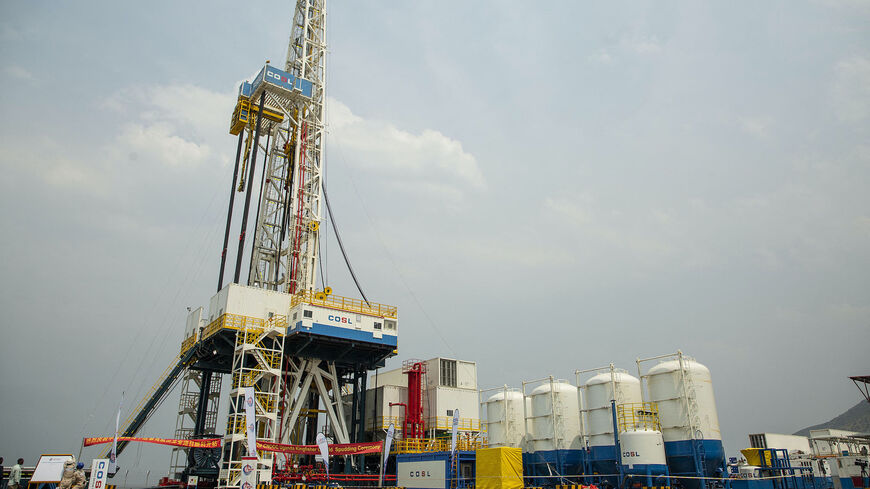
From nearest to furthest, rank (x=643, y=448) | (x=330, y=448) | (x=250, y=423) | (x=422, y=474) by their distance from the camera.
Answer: (x=250, y=423) → (x=643, y=448) → (x=422, y=474) → (x=330, y=448)

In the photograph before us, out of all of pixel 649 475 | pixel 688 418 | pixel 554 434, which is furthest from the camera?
pixel 554 434

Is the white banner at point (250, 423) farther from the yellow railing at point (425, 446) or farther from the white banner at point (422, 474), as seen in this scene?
the yellow railing at point (425, 446)

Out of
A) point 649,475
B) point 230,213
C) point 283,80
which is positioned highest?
point 283,80

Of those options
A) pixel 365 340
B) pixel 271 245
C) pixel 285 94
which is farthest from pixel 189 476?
pixel 285 94

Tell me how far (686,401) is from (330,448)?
2023 cm

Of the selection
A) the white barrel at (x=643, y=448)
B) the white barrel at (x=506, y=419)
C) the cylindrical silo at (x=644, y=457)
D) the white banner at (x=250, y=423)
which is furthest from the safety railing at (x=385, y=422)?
the white barrel at (x=643, y=448)

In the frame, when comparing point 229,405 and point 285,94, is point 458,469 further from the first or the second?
point 285,94

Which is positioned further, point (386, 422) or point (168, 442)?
point (386, 422)

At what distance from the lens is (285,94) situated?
4356 cm

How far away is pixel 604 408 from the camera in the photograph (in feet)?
101

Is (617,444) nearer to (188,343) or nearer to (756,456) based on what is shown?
(756,456)

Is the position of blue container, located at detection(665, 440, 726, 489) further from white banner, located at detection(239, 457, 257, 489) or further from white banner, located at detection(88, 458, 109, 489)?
white banner, located at detection(88, 458, 109, 489)

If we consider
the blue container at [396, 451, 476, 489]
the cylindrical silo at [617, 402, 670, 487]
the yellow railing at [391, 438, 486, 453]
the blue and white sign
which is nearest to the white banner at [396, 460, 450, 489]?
the blue container at [396, 451, 476, 489]

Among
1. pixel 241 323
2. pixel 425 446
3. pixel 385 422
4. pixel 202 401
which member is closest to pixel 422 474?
pixel 425 446
